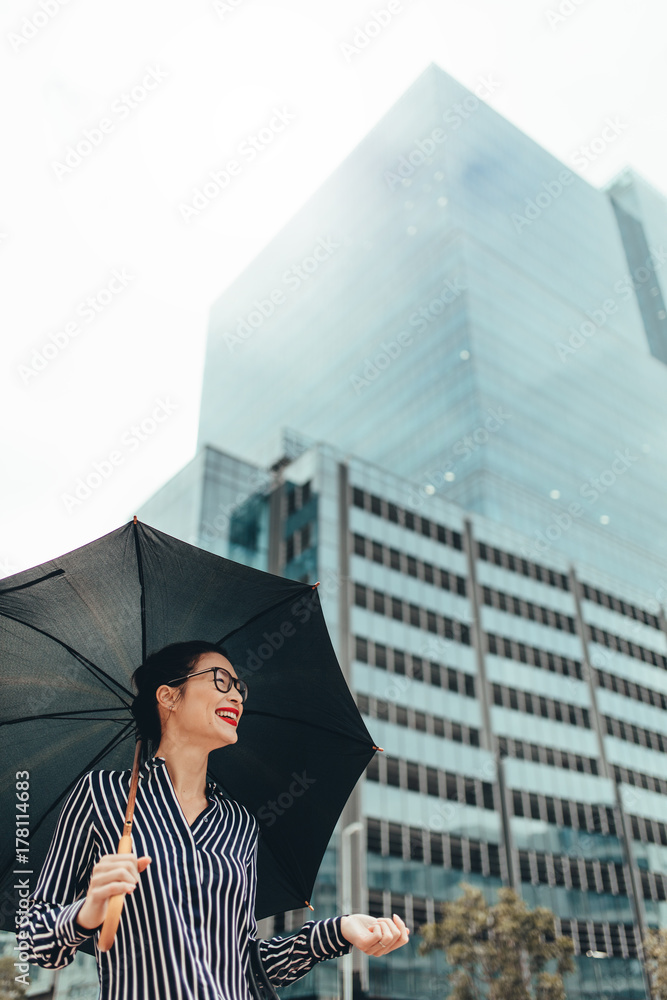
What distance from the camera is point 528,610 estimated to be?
5603 cm

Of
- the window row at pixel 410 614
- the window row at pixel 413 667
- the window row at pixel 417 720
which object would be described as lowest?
the window row at pixel 417 720

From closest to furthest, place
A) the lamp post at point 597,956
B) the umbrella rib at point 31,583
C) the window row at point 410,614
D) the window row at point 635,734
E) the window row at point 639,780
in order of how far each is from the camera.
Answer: the umbrella rib at point 31,583 < the lamp post at point 597,956 < the window row at point 410,614 < the window row at point 639,780 < the window row at point 635,734

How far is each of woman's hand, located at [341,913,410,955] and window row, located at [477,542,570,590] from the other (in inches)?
2091

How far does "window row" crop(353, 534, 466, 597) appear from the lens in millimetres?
49031

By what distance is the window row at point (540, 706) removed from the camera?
50.7 m

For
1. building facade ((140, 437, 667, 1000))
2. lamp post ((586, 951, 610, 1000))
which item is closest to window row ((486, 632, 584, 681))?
building facade ((140, 437, 667, 1000))

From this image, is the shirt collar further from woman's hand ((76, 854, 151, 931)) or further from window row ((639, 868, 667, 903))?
window row ((639, 868, 667, 903))

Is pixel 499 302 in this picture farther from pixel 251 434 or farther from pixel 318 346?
pixel 251 434

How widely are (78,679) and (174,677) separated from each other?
1.47 feet

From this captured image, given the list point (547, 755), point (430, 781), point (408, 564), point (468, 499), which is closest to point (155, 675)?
point (430, 781)

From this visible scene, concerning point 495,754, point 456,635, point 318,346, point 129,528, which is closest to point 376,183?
point 318,346

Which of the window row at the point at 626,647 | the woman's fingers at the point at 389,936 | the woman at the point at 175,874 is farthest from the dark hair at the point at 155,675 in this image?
the window row at the point at 626,647

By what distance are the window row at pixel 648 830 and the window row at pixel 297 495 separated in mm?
27962

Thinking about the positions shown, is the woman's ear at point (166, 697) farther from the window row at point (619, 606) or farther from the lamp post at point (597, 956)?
the window row at point (619, 606)
